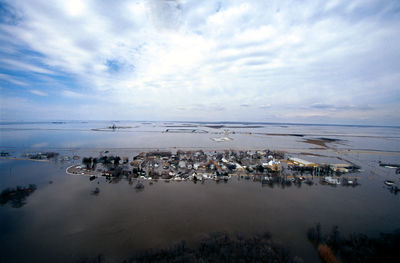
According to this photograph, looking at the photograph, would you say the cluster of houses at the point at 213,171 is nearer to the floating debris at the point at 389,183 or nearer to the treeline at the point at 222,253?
the floating debris at the point at 389,183

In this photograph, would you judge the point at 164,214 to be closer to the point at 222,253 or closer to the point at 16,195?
the point at 222,253

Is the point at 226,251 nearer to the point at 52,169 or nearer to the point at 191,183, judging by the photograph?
the point at 191,183

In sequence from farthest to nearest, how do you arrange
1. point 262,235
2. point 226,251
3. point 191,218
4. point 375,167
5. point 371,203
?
point 375,167
point 371,203
point 191,218
point 262,235
point 226,251

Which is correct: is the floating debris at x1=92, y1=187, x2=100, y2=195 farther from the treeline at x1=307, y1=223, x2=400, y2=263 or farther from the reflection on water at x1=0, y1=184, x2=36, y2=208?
the treeline at x1=307, y1=223, x2=400, y2=263

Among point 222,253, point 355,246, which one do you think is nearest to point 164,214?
point 222,253

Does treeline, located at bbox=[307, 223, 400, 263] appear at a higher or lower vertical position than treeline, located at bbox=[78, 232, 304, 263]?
lower

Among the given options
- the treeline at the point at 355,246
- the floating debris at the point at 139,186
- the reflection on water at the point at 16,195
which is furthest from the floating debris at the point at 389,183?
the reflection on water at the point at 16,195

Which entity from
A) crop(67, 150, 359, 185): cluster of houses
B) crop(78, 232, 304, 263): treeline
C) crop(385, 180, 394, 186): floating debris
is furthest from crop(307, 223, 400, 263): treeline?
crop(385, 180, 394, 186): floating debris

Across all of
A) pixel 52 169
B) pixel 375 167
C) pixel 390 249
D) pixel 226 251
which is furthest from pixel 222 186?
pixel 375 167
